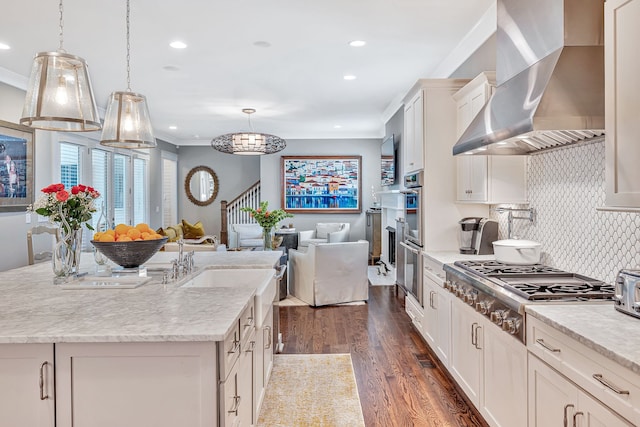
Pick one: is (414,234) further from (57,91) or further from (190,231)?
(190,231)

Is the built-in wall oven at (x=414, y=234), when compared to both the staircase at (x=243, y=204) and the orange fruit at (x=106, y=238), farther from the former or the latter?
the staircase at (x=243, y=204)

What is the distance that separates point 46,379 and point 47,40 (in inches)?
140

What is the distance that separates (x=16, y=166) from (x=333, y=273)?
153 inches

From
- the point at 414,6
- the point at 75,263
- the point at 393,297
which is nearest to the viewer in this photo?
the point at 75,263

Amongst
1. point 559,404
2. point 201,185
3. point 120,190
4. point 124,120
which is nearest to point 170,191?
point 201,185

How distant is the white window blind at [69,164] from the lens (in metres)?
6.17

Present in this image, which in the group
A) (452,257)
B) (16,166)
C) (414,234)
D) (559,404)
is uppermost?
(16,166)

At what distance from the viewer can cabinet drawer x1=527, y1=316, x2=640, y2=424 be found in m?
1.29

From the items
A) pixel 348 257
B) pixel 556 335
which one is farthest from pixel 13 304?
pixel 348 257

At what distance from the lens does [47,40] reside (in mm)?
3936

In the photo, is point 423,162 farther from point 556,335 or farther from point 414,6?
point 556,335

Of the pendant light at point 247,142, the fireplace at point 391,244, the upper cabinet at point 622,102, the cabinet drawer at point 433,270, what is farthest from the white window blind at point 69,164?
the upper cabinet at point 622,102

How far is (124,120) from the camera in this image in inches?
106

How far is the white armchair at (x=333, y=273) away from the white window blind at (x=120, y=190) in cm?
376
